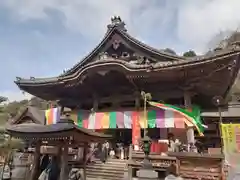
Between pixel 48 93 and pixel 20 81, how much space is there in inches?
78.5

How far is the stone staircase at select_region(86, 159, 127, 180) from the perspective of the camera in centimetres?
1099

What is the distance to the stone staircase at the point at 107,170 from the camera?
11.0 meters

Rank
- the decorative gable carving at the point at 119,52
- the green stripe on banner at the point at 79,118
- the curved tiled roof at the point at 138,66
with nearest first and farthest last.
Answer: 1. the curved tiled roof at the point at 138,66
2. the green stripe on banner at the point at 79,118
3. the decorative gable carving at the point at 119,52

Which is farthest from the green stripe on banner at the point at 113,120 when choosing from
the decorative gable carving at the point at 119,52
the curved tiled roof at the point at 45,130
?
the curved tiled roof at the point at 45,130

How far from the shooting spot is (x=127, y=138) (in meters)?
16.3

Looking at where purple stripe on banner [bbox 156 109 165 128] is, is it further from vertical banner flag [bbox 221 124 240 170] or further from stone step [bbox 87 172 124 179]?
vertical banner flag [bbox 221 124 240 170]

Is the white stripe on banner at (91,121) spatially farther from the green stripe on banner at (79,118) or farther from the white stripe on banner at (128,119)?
the white stripe on banner at (128,119)

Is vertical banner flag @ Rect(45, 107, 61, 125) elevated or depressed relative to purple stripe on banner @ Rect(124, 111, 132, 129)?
elevated

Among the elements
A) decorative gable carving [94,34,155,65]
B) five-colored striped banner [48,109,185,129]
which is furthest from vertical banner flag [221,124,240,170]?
decorative gable carving [94,34,155,65]

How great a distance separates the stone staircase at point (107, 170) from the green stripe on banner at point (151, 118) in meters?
2.45

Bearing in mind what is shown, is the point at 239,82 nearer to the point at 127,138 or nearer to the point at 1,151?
the point at 127,138

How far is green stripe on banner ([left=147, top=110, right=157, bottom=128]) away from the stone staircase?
2.45 m

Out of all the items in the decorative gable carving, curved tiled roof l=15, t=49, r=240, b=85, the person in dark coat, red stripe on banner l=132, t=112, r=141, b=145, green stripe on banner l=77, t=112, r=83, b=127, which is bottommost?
Answer: the person in dark coat

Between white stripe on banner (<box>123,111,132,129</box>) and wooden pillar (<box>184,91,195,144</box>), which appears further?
white stripe on banner (<box>123,111,132,129</box>)
